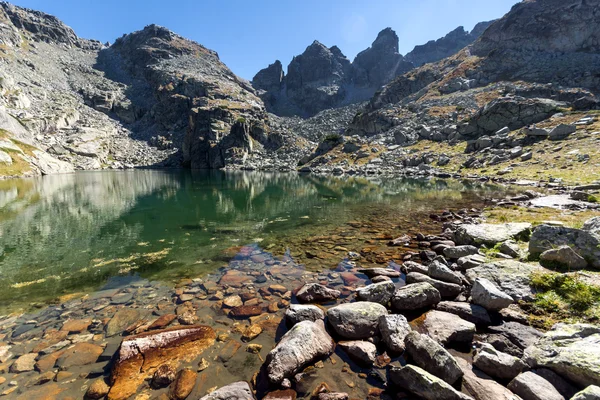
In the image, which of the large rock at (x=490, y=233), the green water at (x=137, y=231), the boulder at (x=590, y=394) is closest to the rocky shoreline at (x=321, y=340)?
the boulder at (x=590, y=394)

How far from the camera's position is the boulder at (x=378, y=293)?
891cm

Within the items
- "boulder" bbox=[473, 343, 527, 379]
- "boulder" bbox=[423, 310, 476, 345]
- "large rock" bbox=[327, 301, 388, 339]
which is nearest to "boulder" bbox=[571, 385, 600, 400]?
"boulder" bbox=[473, 343, 527, 379]

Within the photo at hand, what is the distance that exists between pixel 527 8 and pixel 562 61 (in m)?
50.0

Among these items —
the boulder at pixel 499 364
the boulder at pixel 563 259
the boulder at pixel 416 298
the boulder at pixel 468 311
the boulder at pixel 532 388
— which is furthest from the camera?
the boulder at pixel 563 259

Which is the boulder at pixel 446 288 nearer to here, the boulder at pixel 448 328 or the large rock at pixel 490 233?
the boulder at pixel 448 328

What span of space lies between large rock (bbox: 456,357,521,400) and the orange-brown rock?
20.3 ft

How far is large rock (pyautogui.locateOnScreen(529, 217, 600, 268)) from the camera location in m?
9.15

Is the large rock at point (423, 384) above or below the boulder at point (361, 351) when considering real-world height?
above

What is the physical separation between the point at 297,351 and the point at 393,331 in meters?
2.53

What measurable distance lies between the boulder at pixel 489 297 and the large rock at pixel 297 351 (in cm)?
465

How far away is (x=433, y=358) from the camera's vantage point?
5.72m

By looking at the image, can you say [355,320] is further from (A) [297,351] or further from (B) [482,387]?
(B) [482,387]

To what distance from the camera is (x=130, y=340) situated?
700 cm

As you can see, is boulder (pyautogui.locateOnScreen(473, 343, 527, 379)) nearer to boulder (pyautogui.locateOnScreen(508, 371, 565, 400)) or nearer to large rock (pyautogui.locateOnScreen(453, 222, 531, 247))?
boulder (pyautogui.locateOnScreen(508, 371, 565, 400))
